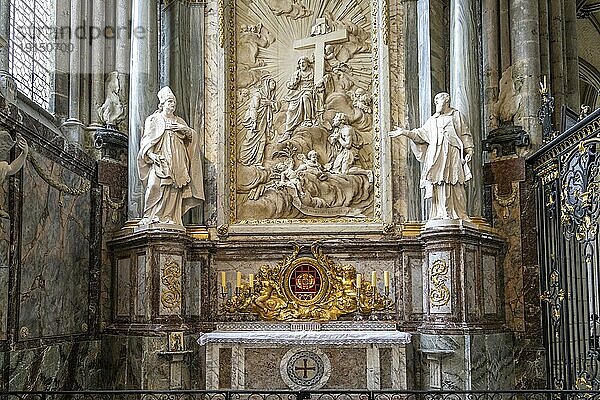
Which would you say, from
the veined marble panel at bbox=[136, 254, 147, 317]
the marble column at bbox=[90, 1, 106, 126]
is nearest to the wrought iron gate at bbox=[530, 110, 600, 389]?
the veined marble panel at bbox=[136, 254, 147, 317]

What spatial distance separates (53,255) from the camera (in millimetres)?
10820

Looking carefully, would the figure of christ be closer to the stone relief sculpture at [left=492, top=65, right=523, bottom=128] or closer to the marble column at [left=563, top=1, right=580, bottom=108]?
the stone relief sculpture at [left=492, top=65, right=523, bottom=128]

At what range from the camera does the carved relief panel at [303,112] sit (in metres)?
12.6

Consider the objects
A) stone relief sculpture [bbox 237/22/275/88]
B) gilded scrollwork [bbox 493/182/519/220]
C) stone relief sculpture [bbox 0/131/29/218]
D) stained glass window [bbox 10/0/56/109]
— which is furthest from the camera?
stone relief sculpture [bbox 237/22/275/88]

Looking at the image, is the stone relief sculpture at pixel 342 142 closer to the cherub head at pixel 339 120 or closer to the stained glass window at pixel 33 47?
the cherub head at pixel 339 120

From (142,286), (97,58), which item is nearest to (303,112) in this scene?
(97,58)

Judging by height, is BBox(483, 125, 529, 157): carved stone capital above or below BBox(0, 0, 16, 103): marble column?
below

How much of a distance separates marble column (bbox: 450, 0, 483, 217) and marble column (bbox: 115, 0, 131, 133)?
462 centimetres

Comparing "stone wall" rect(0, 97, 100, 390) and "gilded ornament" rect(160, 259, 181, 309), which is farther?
"gilded ornament" rect(160, 259, 181, 309)

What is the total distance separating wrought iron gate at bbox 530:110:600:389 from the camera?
9773 mm

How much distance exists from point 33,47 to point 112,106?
1.34 meters

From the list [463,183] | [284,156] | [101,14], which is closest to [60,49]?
[101,14]

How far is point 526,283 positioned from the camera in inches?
477

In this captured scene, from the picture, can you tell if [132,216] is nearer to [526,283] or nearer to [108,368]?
[108,368]
